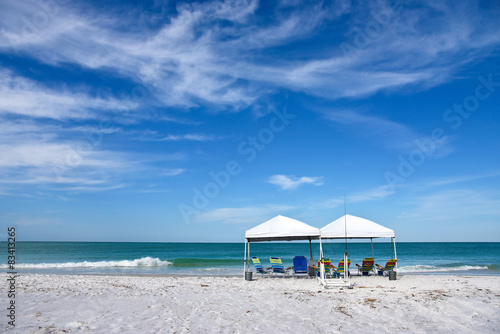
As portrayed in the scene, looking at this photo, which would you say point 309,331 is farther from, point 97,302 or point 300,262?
point 300,262

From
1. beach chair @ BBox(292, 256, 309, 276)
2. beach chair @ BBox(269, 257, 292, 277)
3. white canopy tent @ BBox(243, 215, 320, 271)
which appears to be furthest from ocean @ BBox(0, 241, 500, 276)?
white canopy tent @ BBox(243, 215, 320, 271)

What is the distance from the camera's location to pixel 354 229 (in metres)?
12.5

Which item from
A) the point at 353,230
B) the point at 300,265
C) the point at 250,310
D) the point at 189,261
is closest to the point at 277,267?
the point at 300,265

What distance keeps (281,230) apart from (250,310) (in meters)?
4.98

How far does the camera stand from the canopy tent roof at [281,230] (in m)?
11.5

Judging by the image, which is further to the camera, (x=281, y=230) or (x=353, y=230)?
(x=353, y=230)

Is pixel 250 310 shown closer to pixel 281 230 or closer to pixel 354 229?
pixel 281 230

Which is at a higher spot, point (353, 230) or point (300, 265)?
point (353, 230)

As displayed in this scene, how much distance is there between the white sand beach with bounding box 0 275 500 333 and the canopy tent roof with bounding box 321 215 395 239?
2905 mm

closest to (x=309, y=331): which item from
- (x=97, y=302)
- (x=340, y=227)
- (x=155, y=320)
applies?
(x=155, y=320)

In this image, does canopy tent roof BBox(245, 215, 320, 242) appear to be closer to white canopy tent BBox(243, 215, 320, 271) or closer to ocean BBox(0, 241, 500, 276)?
white canopy tent BBox(243, 215, 320, 271)

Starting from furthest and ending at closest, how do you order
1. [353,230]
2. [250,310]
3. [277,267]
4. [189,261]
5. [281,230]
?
[189,261] → [277,267] → [353,230] → [281,230] → [250,310]

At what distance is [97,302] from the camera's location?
7.41 metres

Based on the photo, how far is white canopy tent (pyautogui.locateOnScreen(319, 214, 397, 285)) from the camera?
12320 millimetres
